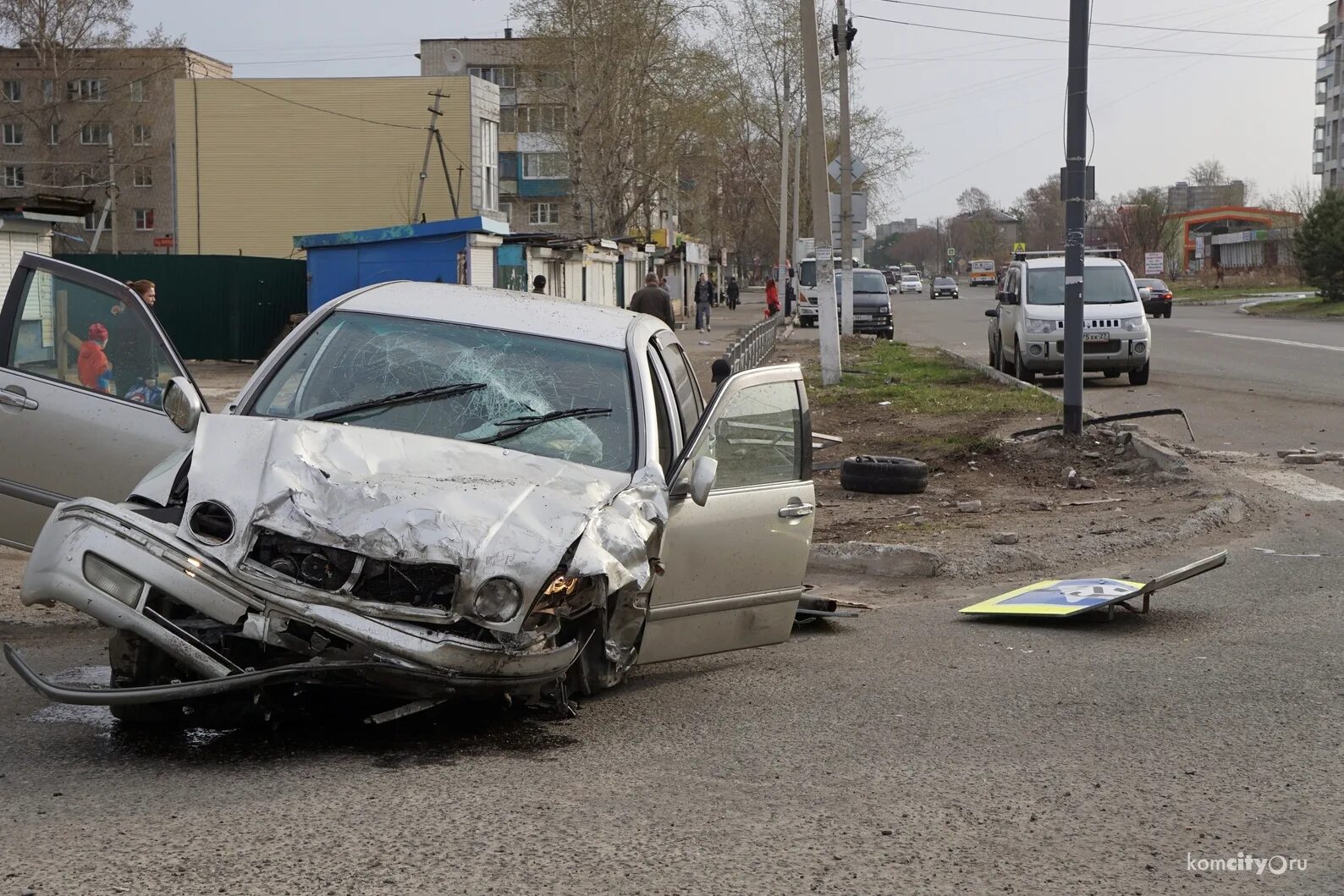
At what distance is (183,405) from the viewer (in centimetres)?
547

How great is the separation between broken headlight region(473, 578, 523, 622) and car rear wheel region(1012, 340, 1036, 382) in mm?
18242

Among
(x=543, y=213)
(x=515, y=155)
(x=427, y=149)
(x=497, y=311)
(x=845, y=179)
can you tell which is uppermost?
(x=515, y=155)

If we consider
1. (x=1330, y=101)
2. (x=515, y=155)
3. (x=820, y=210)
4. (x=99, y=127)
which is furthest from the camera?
(x=1330, y=101)

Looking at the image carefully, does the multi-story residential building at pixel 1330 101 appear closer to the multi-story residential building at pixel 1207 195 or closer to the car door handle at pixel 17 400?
the multi-story residential building at pixel 1207 195

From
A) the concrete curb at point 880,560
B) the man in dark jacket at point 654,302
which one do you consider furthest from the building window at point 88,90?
the concrete curb at point 880,560

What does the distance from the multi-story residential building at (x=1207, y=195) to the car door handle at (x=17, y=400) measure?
167056mm

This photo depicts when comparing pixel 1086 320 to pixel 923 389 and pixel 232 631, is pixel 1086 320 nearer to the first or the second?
pixel 923 389

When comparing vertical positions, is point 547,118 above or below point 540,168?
below

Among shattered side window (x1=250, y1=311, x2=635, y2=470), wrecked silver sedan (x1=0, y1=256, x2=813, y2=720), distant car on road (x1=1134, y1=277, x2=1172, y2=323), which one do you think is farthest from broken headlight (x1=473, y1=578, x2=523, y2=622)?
distant car on road (x1=1134, y1=277, x2=1172, y2=323)

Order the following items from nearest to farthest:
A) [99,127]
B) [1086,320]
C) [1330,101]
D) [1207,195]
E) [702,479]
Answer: [702,479], [1086,320], [99,127], [1330,101], [1207,195]

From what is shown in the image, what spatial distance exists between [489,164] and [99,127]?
34.2m

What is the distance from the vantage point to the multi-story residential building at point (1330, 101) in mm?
128500

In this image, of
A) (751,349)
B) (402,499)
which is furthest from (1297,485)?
(751,349)

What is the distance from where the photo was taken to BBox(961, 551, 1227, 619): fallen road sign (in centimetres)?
718
